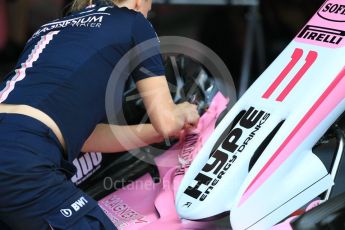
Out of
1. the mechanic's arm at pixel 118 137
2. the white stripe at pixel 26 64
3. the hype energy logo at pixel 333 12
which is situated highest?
the hype energy logo at pixel 333 12

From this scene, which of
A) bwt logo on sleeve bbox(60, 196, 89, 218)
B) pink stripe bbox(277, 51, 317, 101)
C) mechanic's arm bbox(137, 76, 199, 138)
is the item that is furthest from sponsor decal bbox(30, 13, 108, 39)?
pink stripe bbox(277, 51, 317, 101)

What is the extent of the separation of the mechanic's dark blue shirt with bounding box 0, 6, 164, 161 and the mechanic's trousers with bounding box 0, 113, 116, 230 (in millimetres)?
60

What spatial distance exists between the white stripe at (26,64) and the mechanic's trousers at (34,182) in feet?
0.31

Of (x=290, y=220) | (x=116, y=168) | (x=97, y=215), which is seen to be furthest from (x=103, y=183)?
(x=290, y=220)

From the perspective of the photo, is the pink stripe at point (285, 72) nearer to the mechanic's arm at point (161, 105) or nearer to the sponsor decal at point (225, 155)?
the sponsor decal at point (225, 155)

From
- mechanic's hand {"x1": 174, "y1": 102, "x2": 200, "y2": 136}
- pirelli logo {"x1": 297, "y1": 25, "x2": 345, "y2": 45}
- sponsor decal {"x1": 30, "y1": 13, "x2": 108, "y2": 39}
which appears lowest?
mechanic's hand {"x1": 174, "y1": 102, "x2": 200, "y2": 136}

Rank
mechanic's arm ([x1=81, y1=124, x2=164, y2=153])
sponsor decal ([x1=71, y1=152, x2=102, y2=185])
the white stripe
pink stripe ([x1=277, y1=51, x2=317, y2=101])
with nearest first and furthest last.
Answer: the white stripe
pink stripe ([x1=277, y1=51, x2=317, y2=101])
mechanic's arm ([x1=81, y1=124, x2=164, y2=153])
sponsor decal ([x1=71, y1=152, x2=102, y2=185])

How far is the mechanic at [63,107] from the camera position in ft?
5.27

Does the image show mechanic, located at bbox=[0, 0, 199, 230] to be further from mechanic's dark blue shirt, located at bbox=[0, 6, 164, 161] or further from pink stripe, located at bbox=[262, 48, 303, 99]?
pink stripe, located at bbox=[262, 48, 303, 99]

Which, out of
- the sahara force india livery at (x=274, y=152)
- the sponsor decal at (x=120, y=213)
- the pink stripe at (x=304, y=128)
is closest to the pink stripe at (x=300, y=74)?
the sahara force india livery at (x=274, y=152)

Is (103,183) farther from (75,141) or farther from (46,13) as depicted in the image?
(46,13)

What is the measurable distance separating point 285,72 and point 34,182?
31.6 inches

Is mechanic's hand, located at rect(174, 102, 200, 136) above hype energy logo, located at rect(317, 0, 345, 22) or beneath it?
beneath

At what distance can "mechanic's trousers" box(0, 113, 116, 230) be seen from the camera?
5.24ft
